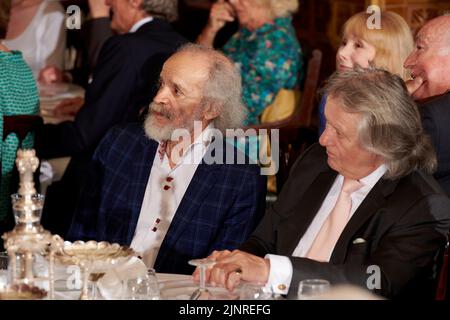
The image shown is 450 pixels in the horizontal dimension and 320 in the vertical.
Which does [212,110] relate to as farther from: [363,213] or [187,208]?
[363,213]

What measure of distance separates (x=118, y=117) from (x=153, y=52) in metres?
0.36

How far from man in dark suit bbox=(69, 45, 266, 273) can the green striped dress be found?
79 centimetres

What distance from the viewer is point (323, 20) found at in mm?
7445

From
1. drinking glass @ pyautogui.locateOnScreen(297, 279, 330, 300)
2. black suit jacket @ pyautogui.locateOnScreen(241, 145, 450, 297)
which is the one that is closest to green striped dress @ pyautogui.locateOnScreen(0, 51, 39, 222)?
black suit jacket @ pyautogui.locateOnScreen(241, 145, 450, 297)

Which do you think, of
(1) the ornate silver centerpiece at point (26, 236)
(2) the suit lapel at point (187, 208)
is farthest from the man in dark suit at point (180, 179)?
(1) the ornate silver centerpiece at point (26, 236)

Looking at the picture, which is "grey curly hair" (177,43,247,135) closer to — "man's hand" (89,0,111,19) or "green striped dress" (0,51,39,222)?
"green striped dress" (0,51,39,222)

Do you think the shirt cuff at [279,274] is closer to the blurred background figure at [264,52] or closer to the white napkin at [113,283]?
the white napkin at [113,283]

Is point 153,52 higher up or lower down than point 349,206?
higher up

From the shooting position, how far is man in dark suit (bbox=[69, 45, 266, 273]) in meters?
3.64

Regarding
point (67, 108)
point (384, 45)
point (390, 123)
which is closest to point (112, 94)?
point (67, 108)

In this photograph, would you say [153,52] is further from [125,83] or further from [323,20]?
[323,20]

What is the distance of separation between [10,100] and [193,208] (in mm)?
1317

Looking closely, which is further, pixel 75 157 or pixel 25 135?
pixel 75 157
